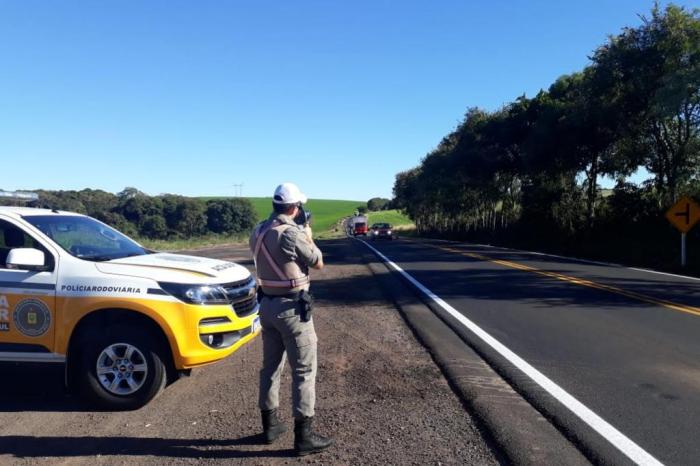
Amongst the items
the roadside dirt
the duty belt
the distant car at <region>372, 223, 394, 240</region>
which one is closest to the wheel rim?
the roadside dirt

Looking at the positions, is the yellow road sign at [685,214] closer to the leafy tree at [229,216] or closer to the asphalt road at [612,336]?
the asphalt road at [612,336]

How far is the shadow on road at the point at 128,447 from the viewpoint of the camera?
14.3ft

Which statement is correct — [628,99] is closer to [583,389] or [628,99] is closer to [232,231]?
[583,389]

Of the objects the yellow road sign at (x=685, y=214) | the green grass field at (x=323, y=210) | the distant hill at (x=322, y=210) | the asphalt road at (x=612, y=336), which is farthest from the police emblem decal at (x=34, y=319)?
the distant hill at (x=322, y=210)

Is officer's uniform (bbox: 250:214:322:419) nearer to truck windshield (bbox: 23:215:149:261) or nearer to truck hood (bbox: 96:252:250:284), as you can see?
truck hood (bbox: 96:252:250:284)

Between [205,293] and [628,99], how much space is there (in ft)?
83.8

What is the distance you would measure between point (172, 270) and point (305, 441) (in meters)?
2.24

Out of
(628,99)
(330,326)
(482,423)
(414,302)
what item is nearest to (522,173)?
(628,99)

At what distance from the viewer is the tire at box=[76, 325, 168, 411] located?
526cm

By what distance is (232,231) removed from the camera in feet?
208

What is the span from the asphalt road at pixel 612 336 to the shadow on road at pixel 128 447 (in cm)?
270

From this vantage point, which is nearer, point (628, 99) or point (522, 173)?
point (628, 99)

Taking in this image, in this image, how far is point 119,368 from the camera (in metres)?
5.31

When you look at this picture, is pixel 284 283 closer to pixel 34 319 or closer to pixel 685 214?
pixel 34 319
